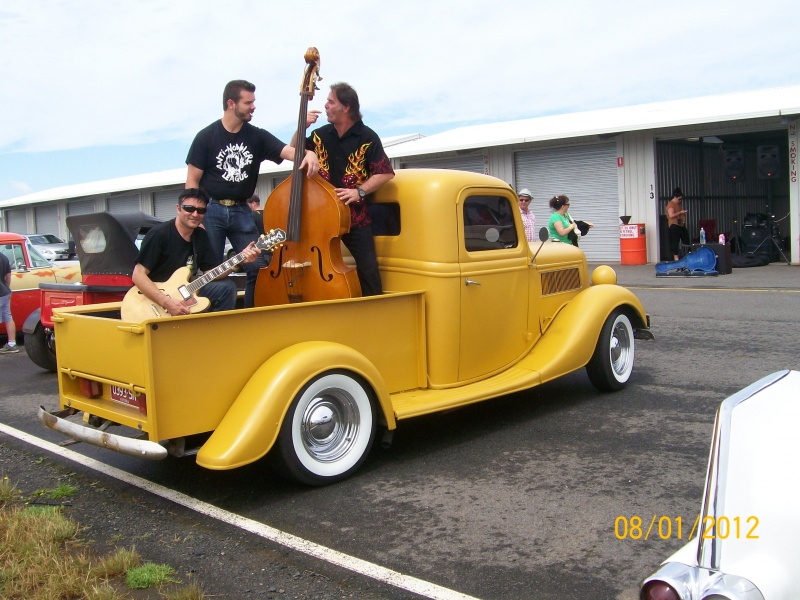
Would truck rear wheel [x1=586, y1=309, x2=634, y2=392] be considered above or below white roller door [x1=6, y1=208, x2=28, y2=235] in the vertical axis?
below

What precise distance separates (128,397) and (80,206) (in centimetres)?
4119

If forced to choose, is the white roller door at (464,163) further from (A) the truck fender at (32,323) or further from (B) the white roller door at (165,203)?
(A) the truck fender at (32,323)

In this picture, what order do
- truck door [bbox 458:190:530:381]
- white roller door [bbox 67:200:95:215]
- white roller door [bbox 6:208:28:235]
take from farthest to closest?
white roller door [bbox 6:208:28:235] < white roller door [bbox 67:200:95:215] < truck door [bbox 458:190:530:381]

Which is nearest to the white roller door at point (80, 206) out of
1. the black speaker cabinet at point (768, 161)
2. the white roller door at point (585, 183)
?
the white roller door at point (585, 183)

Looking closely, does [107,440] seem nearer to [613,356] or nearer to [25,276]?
[613,356]

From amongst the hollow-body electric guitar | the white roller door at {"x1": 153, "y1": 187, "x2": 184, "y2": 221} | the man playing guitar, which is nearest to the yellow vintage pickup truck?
the hollow-body electric guitar

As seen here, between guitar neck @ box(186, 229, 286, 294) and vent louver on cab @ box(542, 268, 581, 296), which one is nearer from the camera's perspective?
guitar neck @ box(186, 229, 286, 294)

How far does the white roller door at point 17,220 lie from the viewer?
47.6m

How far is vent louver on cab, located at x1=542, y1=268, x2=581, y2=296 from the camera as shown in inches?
251

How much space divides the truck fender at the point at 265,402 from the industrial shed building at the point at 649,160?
620 inches

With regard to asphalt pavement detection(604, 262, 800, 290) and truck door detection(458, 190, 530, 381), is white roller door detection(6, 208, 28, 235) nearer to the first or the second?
asphalt pavement detection(604, 262, 800, 290)

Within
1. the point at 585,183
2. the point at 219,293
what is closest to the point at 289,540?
the point at 219,293

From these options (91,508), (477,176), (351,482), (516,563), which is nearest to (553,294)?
(477,176)

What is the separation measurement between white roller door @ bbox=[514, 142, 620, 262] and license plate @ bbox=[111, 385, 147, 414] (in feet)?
61.1
